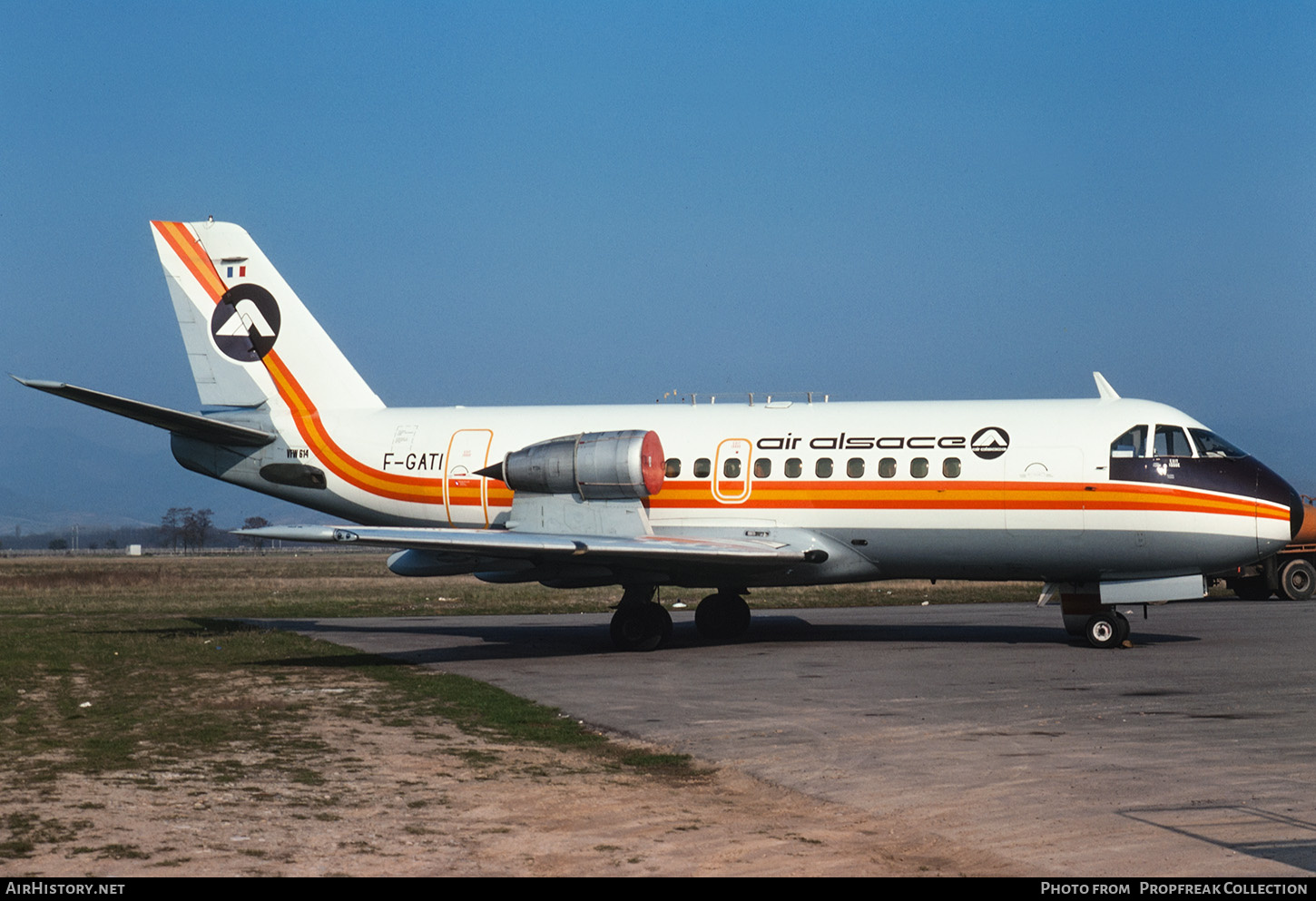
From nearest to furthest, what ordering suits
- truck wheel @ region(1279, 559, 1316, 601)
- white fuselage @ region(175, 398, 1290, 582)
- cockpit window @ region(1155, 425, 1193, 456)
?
white fuselage @ region(175, 398, 1290, 582) < cockpit window @ region(1155, 425, 1193, 456) < truck wheel @ region(1279, 559, 1316, 601)

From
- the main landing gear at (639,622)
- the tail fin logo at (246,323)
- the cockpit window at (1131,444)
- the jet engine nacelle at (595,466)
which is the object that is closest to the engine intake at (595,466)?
the jet engine nacelle at (595,466)

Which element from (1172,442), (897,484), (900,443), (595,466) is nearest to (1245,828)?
(897,484)

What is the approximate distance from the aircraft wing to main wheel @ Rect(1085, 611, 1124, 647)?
4490 mm

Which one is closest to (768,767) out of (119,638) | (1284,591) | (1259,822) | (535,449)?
(1259,822)

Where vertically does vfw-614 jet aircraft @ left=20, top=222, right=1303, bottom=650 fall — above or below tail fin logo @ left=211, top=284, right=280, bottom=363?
below

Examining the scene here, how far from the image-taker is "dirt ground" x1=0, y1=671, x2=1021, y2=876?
758 centimetres

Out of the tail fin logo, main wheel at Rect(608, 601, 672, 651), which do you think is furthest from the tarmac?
the tail fin logo

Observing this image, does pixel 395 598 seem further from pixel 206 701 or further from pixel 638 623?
pixel 206 701

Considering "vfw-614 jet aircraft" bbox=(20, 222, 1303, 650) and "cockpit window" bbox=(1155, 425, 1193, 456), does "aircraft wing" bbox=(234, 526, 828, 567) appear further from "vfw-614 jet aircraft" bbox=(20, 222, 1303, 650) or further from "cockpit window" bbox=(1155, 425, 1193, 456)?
"cockpit window" bbox=(1155, 425, 1193, 456)

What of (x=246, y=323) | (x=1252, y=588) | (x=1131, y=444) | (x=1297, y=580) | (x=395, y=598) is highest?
(x=246, y=323)

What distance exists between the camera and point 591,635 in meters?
24.2

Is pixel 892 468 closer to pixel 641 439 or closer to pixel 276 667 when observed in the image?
pixel 641 439

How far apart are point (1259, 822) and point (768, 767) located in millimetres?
3977

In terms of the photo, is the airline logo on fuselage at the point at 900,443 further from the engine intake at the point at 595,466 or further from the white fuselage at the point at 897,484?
the engine intake at the point at 595,466
